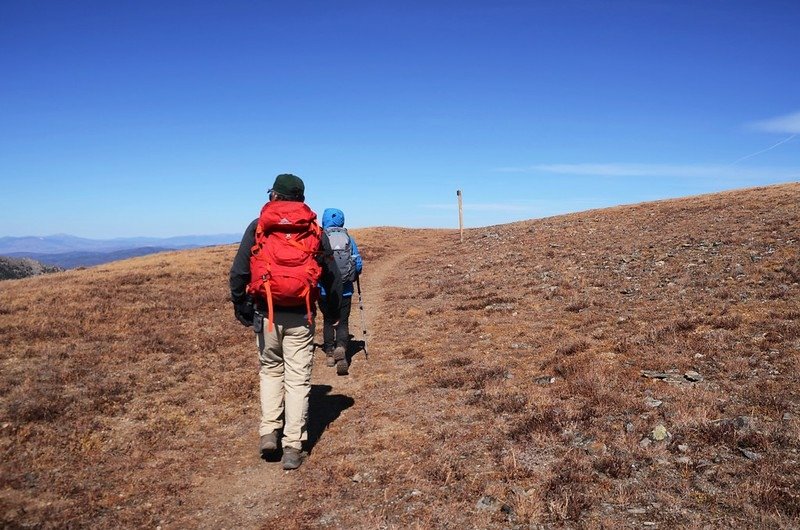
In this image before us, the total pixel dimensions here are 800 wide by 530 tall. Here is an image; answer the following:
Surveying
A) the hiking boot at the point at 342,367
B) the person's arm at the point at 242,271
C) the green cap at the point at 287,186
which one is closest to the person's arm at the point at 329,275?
the green cap at the point at 287,186

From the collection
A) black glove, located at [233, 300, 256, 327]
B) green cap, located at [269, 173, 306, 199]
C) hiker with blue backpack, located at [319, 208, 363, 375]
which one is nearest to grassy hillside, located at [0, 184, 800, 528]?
hiker with blue backpack, located at [319, 208, 363, 375]

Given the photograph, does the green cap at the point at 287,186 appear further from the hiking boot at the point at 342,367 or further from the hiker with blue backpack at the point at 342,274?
the hiking boot at the point at 342,367

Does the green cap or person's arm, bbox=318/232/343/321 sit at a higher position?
the green cap

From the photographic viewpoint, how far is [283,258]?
6871mm

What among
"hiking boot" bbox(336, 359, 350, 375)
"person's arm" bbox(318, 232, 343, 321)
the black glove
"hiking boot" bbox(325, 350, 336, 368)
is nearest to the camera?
the black glove

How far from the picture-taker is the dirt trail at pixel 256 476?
607 cm

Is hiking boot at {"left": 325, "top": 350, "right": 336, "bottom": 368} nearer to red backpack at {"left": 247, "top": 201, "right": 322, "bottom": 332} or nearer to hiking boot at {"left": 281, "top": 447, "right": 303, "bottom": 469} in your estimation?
hiking boot at {"left": 281, "top": 447, "right": 303, "bottom": 469}

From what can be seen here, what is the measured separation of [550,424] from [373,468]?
2871 millimetres

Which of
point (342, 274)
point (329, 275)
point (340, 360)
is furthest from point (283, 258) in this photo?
point (340, 360)

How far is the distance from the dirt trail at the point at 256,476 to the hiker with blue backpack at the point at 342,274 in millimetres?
549

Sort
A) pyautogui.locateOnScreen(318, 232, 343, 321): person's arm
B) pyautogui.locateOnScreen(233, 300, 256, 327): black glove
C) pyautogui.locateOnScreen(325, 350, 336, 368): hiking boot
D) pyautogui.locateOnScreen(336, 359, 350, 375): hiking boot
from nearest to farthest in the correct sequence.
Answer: pyautogui.locateOnScreen(233, 300, 256, 327): black glove, pyautogui.locateOnScreen(318, 232, 343, 321): person's arm, pyautogui.locateOnScreen(336, 359, 350, 375): hiking boot, pyautogui.locateOnScreen(325, 350, 336, 368): hiking boot

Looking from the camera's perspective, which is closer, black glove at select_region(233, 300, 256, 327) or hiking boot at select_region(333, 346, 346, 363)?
black glove at select_region(233, 300, 256, 327)

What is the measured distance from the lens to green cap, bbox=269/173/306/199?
23.9 ft

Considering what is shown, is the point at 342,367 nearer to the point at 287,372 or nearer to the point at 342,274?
the point at 342,274
